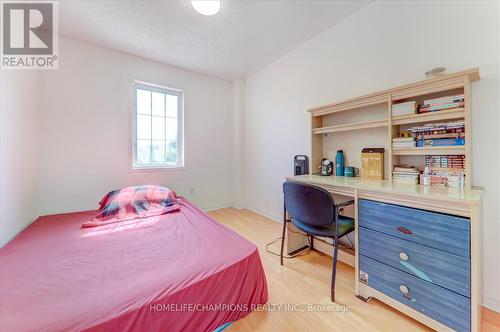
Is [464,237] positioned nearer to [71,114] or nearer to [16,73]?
[16,73]

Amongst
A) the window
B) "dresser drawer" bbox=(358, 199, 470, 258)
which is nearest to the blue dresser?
"dresser drawer" bbox=(358, 199, 470, 258)

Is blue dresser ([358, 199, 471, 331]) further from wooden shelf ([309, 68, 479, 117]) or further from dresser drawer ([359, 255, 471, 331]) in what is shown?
wooden shelf ([309, 68, 479, 117])

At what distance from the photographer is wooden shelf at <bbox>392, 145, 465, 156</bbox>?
139cm

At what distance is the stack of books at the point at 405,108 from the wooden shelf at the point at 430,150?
294mm

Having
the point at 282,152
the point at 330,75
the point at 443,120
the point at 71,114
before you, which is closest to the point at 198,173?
the point at 282,152

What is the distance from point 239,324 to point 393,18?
2784 mm

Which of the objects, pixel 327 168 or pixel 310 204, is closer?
pixel 310 204

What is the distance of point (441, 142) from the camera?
1.46m

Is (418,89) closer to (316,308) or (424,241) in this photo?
(424,241)

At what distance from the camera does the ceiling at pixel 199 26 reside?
1980mm

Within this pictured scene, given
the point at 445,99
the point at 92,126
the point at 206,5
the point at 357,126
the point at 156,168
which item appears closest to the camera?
the point at 445,99

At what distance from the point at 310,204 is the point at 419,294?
82cm

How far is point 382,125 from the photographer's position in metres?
1.74

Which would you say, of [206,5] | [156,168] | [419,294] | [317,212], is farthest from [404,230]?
[156,168]
